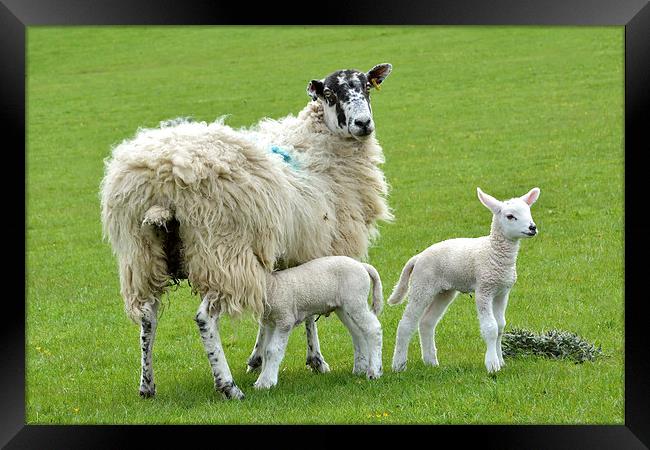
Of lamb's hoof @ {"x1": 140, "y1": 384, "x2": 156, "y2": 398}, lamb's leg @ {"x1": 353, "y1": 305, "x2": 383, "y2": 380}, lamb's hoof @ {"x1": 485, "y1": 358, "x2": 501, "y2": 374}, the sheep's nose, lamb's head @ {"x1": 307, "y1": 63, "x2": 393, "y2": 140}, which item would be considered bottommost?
lamb's hoof @ {"x1": 140, "y1": 384, "x2": 156, "y2": 398}

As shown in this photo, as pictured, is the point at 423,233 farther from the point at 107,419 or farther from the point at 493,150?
the point at 107,419

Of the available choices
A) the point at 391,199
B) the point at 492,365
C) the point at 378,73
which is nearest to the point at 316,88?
the point at 378,73

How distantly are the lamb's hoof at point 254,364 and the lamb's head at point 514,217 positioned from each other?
8.95ft

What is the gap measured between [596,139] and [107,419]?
61.4ft

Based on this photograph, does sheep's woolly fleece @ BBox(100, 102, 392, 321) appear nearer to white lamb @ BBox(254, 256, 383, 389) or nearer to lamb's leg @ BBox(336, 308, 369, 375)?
white lamb @ BBox(254, 256, 383, 389)

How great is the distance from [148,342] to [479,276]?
2.78 meters

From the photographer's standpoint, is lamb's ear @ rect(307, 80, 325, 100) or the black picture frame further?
lamb's ear @ rect(307, 80, 325, 100)

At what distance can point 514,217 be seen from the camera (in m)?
7.61

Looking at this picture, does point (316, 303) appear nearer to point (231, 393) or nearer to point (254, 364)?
point (231, 393)

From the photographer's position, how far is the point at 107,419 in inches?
282

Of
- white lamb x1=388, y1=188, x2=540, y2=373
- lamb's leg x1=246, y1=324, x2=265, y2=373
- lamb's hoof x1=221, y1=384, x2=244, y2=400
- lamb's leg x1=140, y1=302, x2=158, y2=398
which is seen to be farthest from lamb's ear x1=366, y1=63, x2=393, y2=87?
lamb's hoof x1=221, y1=384, x2=244, y2=400

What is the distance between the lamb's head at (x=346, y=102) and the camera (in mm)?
8617

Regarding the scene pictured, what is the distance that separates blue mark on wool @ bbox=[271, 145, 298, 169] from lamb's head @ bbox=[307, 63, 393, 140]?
1.91 feet

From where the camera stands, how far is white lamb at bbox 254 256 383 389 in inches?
302
